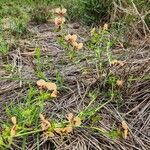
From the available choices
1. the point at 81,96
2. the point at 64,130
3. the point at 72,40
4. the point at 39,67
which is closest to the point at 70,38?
the point at 72,40

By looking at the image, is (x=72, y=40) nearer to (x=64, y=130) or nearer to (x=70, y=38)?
(x=70, y=38)

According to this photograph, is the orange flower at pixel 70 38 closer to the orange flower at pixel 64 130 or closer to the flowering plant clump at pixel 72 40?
the flowering plant clump at pixel 72 40

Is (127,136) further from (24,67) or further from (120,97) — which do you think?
(24,67)

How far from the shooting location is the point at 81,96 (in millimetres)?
2797

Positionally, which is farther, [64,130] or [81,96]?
[81,96]

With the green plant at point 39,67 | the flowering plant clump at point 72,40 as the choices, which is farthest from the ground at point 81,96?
the flowering plant clump at point 72,40

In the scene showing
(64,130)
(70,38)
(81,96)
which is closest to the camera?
(64,130)

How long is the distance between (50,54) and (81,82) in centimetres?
58

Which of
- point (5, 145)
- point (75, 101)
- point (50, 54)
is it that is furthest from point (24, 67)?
point (5, 145)

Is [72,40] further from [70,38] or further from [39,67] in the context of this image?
[39,67]

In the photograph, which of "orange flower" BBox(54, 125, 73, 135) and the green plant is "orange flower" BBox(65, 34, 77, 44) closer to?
the green plant

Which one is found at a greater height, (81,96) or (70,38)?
(70,38)

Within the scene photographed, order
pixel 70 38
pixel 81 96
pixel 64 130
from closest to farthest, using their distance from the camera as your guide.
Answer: pixel 64 130 → pixel 81 96 → pixel 70 38

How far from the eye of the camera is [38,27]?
4.16m
